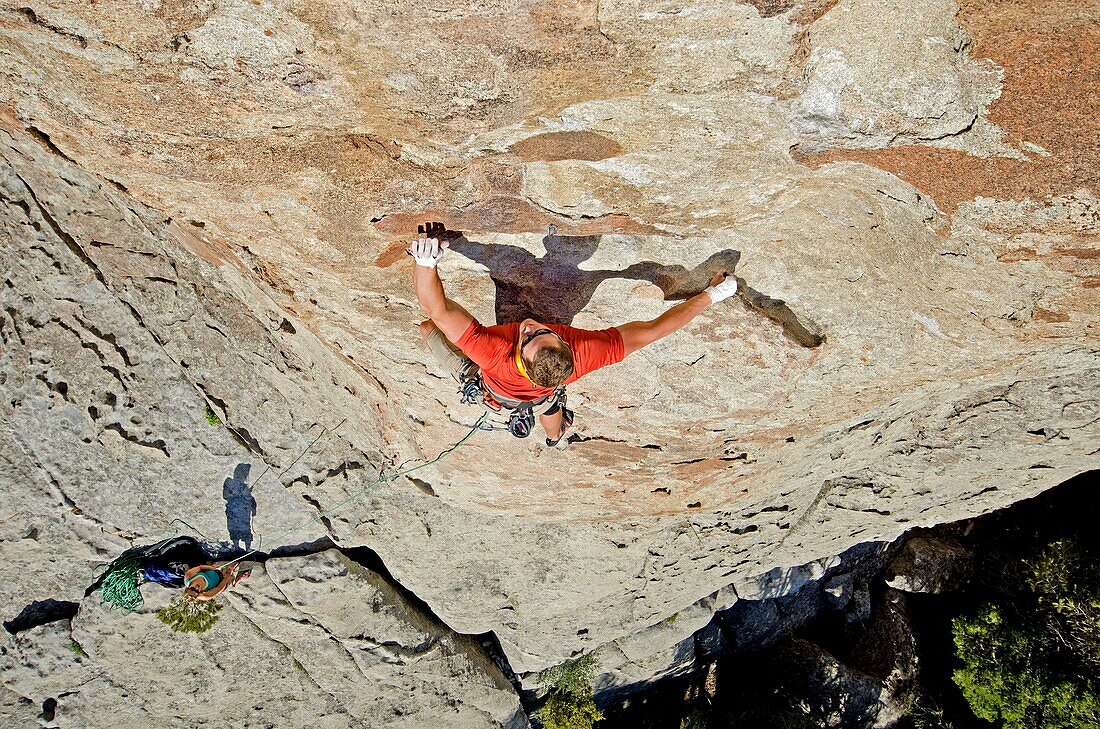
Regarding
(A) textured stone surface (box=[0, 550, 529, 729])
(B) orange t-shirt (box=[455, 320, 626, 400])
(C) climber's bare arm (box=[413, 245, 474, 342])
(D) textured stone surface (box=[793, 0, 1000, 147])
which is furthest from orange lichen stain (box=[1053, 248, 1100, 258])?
(A) textured stone surface (box=[0, 550, 529, 729])

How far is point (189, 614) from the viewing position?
761 centimetres

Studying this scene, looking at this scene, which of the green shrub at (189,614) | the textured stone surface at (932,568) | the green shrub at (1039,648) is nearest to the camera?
the green shrub at (189,614)

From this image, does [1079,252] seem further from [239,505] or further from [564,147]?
[239,505]

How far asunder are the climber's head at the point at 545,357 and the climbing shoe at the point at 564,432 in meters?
0.96

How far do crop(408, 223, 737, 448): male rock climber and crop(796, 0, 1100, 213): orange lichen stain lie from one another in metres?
1.20

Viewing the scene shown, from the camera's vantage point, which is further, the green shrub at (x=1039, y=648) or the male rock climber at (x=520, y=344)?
the green shrub at (x=1039, y=648)

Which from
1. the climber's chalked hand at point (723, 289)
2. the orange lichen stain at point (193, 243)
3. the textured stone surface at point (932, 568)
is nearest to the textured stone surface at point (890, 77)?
the climber's chalked hand at point (723, 289)

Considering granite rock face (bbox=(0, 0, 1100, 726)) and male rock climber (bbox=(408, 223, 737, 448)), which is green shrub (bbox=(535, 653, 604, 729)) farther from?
male rock climber (bbox=(408, 223, 737, 448))

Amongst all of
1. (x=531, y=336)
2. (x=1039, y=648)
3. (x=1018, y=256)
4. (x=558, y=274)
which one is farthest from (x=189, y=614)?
(x=1039, y=648)

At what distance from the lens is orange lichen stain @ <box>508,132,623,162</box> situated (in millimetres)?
2986

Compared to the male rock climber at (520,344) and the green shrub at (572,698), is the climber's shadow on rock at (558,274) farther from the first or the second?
the green shrub at (572,698)

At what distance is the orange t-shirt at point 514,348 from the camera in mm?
3859

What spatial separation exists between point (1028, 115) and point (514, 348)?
2892mm

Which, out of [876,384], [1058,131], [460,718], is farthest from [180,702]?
[1058,131]
